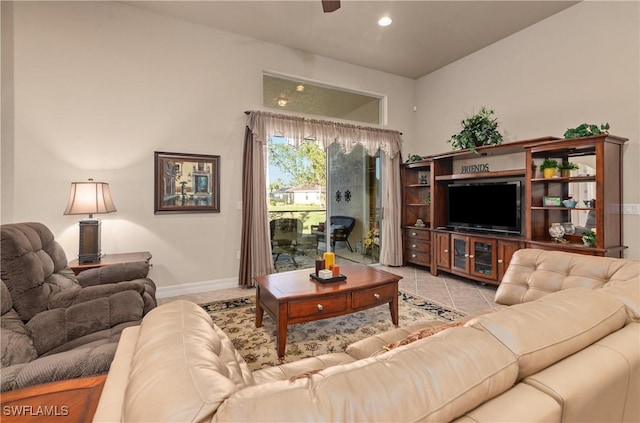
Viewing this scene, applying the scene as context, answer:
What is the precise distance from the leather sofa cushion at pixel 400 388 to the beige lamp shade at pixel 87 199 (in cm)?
318

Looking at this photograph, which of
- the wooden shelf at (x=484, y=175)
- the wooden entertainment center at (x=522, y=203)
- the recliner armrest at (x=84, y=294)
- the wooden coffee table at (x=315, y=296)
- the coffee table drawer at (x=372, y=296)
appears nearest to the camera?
the recliner armrest at (x=84, y=294)

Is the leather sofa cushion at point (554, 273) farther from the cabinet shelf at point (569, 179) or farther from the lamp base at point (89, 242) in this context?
the lamp base at point (89, 242)

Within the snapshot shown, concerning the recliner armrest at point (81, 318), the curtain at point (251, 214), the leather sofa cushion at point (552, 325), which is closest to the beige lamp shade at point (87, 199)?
the recliner armrest at point (81, 318)

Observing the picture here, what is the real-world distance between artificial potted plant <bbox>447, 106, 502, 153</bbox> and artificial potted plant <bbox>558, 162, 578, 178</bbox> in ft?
2.94

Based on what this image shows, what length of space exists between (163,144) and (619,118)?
5.29m

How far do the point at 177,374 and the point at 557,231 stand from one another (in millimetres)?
4227

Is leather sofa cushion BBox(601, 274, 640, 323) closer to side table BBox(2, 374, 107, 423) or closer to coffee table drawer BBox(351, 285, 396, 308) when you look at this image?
coffee table drawer BBox(351, 285, 396, 308)

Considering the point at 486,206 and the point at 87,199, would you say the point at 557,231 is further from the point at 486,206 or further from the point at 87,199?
the point at 87,199

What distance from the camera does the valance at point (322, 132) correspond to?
424 cm

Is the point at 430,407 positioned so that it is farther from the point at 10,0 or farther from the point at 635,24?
the point at 10,0

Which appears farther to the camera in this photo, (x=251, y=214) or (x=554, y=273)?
(x=251, y=214)

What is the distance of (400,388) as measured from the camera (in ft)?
2.09

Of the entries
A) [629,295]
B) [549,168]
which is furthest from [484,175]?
[629,295]

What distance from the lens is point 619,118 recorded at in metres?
3.34
